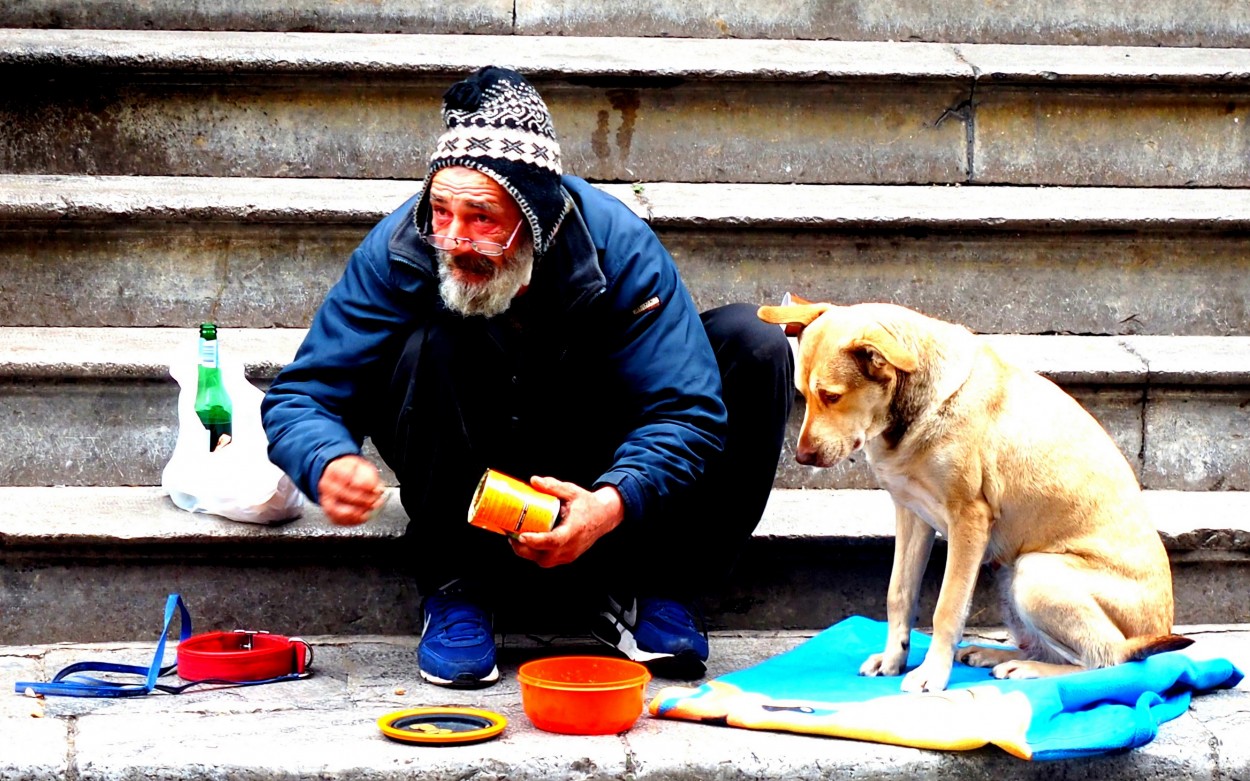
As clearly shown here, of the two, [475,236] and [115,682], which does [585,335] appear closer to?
Answer: [475,236]

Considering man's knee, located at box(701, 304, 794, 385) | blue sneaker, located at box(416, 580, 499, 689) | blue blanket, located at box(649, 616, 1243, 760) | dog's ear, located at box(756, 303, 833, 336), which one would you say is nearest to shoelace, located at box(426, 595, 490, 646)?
blue sneaker, located at box(416, 580, 499, 689)

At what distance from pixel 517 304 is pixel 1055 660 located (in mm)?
1443

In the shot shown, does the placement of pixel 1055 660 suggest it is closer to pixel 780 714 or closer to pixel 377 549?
pixel 780 714

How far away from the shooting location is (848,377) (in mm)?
3145

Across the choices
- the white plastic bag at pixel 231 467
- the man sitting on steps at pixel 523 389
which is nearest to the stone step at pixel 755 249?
the white plastic bag at pixel 231 467

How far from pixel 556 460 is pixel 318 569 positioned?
70cm

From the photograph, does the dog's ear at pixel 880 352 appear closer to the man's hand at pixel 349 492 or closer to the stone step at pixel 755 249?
the man's hand at pixel 349 492

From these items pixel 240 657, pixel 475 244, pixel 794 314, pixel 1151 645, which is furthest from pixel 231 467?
pixel 1151 645

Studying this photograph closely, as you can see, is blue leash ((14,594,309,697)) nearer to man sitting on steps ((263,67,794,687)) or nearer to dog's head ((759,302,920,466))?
man sitting on steps ((263,67,794,687))

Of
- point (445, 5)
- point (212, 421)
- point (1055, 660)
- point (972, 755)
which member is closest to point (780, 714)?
point (972, 755)

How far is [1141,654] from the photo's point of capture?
10.5 feet

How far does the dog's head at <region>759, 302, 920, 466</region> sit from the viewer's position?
3123 mm

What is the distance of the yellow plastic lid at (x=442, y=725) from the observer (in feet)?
9.52


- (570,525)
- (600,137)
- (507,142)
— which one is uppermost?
(600,137)
